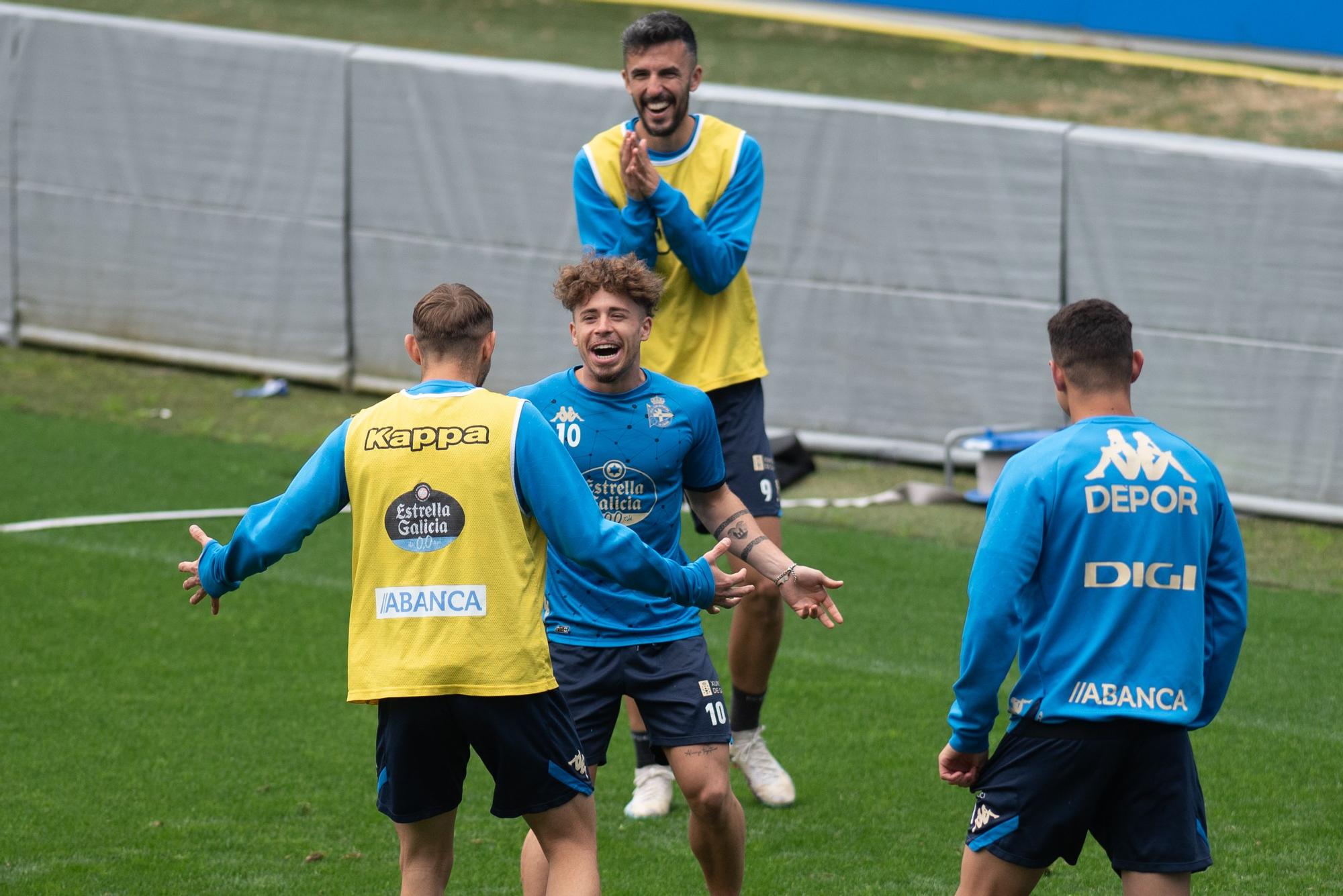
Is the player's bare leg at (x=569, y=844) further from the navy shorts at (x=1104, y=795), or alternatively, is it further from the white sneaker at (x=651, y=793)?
the white sneaker at (x=651, y=793)

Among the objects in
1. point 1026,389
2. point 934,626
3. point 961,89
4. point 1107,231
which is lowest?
point 934,626

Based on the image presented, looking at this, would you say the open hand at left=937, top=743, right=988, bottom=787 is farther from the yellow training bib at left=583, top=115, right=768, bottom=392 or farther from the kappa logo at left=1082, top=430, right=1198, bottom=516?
the yellow training bib at left=583, top=115, right=768, bottom=392

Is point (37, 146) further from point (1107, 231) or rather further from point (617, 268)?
point (617, 268)

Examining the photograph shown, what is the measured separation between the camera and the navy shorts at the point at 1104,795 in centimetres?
419

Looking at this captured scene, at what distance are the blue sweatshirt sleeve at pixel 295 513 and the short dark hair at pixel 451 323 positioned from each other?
31 centimetres

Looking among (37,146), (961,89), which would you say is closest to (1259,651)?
(37,146)

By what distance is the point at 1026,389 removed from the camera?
11398mm

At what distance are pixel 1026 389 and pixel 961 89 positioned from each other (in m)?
8.15

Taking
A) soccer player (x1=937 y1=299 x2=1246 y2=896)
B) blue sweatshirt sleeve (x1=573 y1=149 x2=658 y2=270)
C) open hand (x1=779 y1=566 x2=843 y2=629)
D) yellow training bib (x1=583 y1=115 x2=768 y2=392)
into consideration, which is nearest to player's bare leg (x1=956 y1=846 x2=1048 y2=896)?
soccer player (x1=937 y1=299 x2=1246 y2=896)

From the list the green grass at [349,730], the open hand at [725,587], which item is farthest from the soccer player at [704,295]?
the open hand at [725,587]

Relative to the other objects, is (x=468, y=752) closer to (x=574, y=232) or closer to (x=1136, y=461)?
(x=1136, y=461)

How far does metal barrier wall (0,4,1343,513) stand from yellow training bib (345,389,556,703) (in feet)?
24.3

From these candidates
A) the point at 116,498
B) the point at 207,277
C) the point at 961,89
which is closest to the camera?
the point at 116,498

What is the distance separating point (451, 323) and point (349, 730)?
3.21 m
